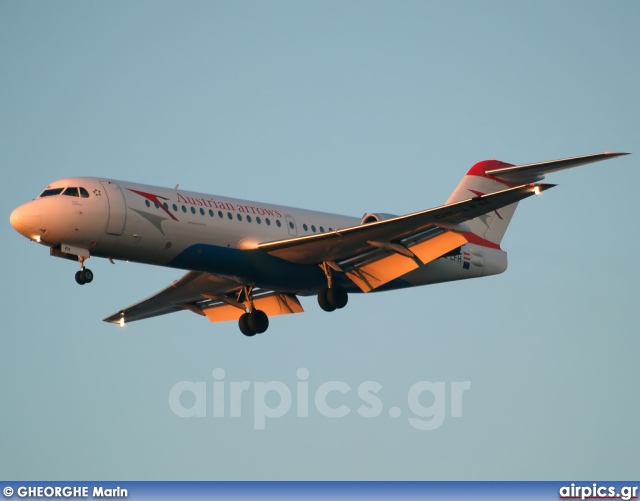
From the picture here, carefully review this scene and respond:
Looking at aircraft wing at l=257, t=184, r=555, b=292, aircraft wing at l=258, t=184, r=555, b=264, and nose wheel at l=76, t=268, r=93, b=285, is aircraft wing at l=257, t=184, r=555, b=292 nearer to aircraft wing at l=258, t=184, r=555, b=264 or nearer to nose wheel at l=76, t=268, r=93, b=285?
aircraft wing at l=258, t=184, r=555, b=264

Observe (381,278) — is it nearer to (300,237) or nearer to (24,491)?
(300,237)

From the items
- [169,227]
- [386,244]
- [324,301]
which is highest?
[386,244]

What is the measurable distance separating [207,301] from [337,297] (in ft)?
16.5

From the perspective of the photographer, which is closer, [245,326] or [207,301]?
[245,326]

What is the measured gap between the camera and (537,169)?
3447 centimetres

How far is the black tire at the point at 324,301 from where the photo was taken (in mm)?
35281

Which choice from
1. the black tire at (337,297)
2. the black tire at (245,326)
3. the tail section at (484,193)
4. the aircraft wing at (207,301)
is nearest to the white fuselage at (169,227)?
the black tire at (337,297)

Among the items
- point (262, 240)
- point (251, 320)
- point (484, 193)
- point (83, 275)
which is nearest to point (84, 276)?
point (83, 275)

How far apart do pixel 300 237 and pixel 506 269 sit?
7.14 metres

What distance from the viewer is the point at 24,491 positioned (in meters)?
29.7

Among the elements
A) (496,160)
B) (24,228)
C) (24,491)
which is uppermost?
(496,160)

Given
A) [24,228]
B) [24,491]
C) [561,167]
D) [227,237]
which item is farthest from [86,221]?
[561,167]

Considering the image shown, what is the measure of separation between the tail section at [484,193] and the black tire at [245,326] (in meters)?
6.43

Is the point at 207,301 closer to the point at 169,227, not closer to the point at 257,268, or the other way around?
the point at 257,268
